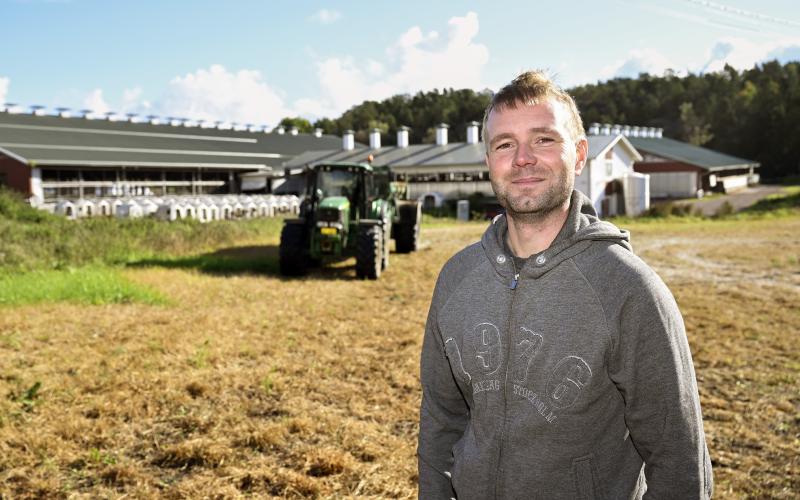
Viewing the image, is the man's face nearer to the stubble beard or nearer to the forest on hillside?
the stubble beard

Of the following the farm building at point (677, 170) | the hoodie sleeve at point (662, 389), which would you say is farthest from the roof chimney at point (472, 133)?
the hoodie sleeve at point (662, 389)

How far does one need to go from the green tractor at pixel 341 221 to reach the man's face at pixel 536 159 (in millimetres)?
10061

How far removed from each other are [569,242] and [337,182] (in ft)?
38.0

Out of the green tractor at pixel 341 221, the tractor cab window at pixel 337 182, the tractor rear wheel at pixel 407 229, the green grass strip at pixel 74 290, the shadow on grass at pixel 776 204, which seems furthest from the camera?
the shadow on grass at pixel 776 204

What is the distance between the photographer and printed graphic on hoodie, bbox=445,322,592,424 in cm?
173

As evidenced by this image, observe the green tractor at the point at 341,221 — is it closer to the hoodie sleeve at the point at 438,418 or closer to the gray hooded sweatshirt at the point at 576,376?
the hoodie sleeve at the point at 438,418

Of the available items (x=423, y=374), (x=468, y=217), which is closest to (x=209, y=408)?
(x=423, y=374)

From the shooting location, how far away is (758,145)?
2400 inches

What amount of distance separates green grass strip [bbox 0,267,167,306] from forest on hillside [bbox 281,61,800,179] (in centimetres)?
4978

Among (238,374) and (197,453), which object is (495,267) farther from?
(238,374)

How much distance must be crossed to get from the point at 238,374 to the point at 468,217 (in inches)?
1002

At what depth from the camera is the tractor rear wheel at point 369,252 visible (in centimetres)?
1190

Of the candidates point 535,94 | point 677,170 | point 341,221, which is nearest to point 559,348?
point 535,94

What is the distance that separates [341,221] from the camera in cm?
1223
